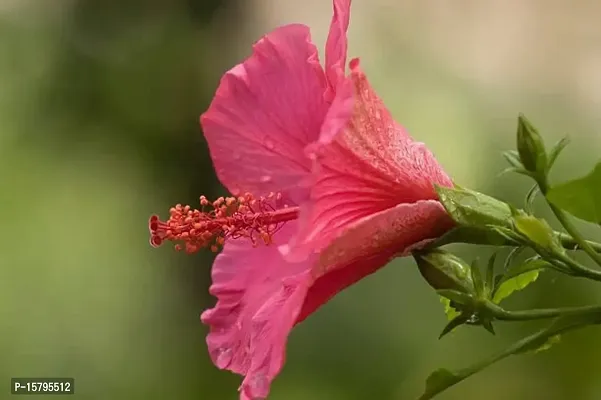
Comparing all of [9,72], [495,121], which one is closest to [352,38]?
[495,121]

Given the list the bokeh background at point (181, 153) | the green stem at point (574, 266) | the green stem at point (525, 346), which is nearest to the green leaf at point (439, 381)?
the green stem at point (525, 346)

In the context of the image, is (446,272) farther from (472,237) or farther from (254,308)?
(254,308)

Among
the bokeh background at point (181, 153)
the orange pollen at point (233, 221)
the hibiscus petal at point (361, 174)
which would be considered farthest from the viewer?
the bokeh background at point (181, 153)

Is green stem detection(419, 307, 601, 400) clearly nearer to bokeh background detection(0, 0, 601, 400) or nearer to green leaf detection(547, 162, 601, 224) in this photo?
green leaf detection(547, 162, 601, 224)

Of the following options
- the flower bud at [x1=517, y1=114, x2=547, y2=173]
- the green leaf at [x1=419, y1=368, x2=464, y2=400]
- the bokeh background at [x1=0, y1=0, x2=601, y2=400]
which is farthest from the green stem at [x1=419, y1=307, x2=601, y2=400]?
the bokeh background at [x1=0, y1=0, x2=601, y2=400]

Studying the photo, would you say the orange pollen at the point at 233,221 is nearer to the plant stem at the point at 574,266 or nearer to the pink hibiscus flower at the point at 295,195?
the pink hibiscus flower at the point at 295,195
